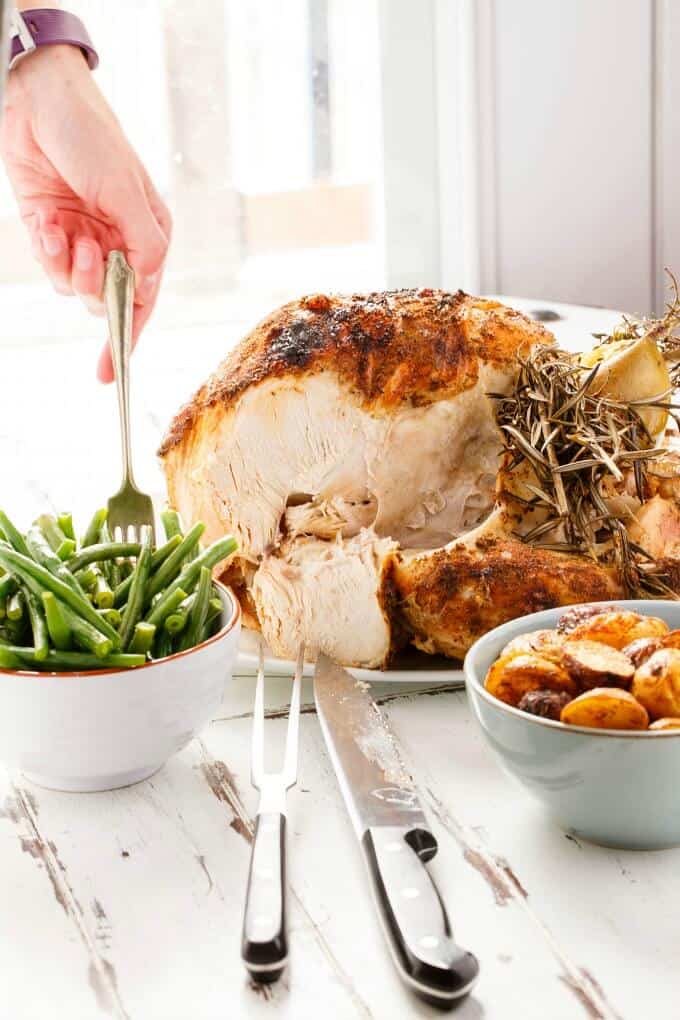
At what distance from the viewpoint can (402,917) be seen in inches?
23.1

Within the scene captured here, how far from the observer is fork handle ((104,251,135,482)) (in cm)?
111

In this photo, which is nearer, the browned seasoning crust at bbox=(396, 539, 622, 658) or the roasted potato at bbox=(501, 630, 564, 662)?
the roasted potato at bbox=(501, 630, 564, 662)

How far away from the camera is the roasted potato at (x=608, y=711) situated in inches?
25.1

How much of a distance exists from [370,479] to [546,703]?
0.35 meters

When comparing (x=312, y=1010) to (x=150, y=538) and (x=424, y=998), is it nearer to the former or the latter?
(x=424, y=998)

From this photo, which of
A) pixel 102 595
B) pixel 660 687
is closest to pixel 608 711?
pixel 660 687

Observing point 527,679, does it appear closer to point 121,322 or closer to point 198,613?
point 198,613

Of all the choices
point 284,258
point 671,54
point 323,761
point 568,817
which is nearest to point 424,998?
point 568,817

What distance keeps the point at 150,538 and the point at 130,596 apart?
0.07 m

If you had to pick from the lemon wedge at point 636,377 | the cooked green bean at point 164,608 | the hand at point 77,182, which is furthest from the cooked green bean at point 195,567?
the hand at point 77,182

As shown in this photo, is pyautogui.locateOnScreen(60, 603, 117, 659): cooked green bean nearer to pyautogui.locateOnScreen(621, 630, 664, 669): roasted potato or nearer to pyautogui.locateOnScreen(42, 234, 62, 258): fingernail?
pyautogui.locateOnScreen(621, 630, 664, 669): roasted potato

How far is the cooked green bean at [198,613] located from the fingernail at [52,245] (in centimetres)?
Result: 84

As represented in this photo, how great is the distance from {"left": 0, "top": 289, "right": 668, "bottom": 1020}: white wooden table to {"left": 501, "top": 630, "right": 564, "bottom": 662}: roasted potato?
0.35 ft

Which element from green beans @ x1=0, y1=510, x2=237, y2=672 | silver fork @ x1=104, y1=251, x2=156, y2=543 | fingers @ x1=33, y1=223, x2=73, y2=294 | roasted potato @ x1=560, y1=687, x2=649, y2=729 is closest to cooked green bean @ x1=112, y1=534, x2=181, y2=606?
green beans @ x1=0, y1=510, x2=237, y2=672
